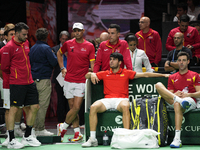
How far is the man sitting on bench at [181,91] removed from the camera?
227 inches

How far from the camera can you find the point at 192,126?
6.01 m

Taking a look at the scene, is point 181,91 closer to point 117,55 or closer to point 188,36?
point 117,55

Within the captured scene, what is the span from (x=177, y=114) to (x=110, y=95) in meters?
1.20

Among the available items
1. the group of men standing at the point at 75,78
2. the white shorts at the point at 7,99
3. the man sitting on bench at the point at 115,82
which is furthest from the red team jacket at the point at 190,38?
the white shorts at the point at 7,99

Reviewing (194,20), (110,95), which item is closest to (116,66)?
(110,95)

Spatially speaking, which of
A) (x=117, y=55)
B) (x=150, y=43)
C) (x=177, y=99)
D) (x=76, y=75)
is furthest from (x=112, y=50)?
(x=150, y=43)

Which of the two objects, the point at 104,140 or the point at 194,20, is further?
the point at 194,20

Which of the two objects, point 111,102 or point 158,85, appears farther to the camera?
point 111,102

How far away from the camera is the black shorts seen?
19.8ft

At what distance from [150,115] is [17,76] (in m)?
2.21

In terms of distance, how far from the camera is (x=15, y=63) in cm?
608

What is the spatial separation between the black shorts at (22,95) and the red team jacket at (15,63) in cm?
8

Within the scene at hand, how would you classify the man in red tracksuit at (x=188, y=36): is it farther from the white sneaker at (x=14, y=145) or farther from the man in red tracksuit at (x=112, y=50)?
the white sneaker at (x=14, y=145)

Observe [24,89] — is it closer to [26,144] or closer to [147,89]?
[26,144]
